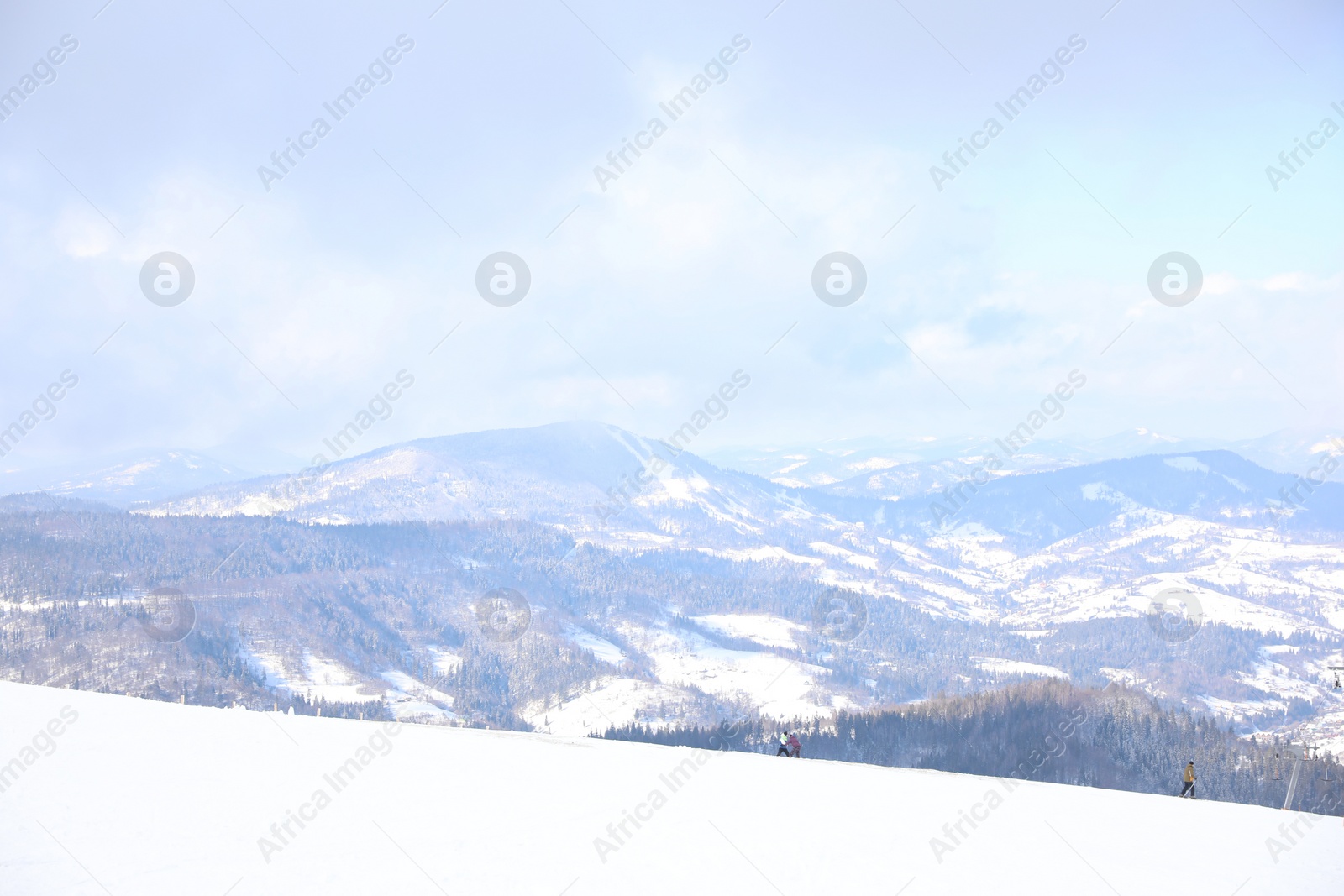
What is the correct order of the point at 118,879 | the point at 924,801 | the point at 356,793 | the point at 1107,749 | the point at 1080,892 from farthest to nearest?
the point at 1107,749 → the point at 924,801 → the point at 356,793 → the point at 1080,892 → the point at 118,879

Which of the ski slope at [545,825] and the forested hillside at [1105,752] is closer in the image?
the ski slope at [545,825]

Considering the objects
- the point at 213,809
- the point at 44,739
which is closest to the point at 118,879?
the point at 213,809

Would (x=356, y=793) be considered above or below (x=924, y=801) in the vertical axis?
below

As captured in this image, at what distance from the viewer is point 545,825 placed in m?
26.5

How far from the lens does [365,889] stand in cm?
2164

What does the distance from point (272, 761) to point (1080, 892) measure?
28038 millimetres

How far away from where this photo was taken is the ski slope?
22.6m

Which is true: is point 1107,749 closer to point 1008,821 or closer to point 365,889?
point 1008,821

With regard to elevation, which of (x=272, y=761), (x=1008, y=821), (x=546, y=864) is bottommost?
(x=272, y=761)

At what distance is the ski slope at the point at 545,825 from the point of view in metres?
22.6

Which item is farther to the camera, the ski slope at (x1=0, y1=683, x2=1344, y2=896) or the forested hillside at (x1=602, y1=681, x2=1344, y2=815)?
the forested hillside at (x1=602, y1=681, x2=1344, y2=815)

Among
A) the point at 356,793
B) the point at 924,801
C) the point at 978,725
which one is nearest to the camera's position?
the point at 356,793

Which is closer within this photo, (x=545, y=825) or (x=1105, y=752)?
(x=545, y=825)

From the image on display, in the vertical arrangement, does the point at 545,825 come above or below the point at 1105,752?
below
